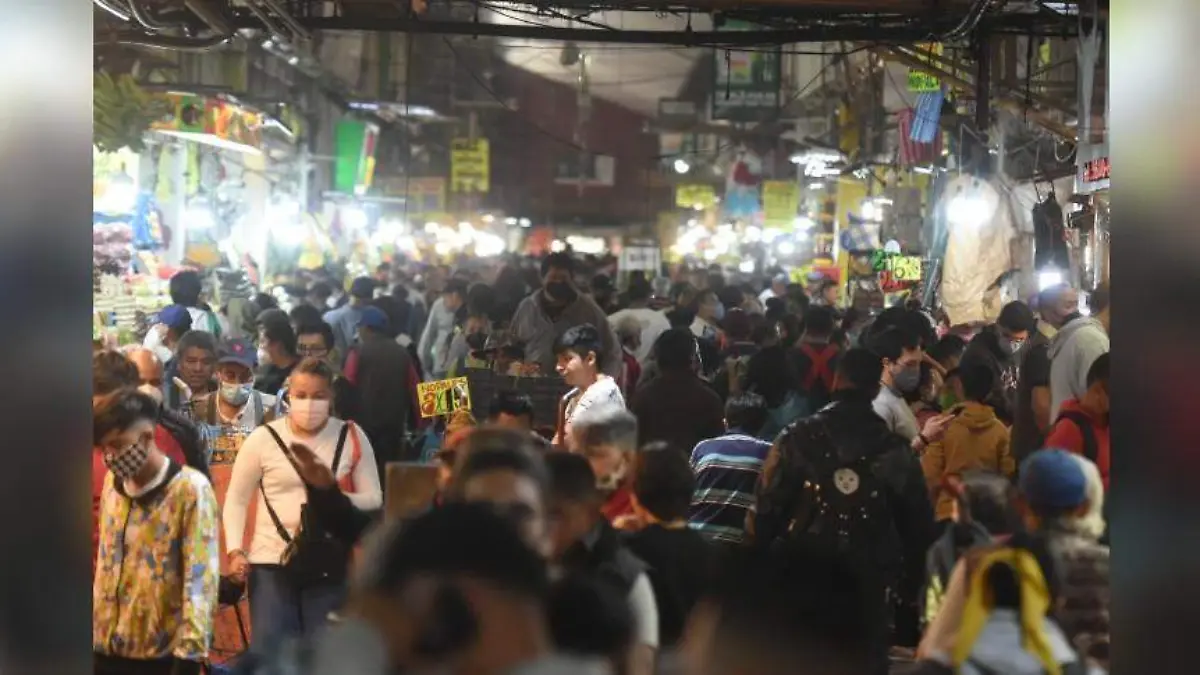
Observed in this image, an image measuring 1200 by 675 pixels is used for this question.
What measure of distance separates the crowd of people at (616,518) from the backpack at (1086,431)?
2 centimetres

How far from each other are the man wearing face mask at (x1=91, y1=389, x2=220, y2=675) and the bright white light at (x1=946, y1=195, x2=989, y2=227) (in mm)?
9940

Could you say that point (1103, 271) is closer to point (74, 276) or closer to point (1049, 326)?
point (1049, 326)

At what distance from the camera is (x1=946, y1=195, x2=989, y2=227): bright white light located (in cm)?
1393

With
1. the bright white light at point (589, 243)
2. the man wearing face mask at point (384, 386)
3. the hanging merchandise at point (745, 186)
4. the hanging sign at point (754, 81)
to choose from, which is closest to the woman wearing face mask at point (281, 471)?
the man wearing face mask at point (384, 386)

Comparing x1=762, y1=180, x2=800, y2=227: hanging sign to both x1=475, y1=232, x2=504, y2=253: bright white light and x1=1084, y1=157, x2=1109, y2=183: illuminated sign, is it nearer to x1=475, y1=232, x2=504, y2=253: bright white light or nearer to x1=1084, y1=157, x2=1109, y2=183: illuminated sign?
x1=1084, y1=157, x2=1109, y2=183: illuminated sign

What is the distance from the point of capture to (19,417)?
413 cm

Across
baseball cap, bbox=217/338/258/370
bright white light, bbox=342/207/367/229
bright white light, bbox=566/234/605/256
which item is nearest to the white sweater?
baseball cap, bbox=217/338/258/370

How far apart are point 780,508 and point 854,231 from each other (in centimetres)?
1605

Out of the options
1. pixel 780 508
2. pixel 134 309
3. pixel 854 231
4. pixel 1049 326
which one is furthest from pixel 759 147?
pixel 780 508

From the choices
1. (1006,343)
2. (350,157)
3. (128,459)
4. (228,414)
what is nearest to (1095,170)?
(1006,343)

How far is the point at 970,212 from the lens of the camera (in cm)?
1397

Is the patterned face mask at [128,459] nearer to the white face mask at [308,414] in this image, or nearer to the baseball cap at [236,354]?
the white face mask at [308,414]

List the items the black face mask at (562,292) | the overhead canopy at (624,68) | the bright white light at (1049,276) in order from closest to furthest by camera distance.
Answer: the black face mask at (562,292) < the bright white light at (1049,276) < the overhead canopy at (624,68)

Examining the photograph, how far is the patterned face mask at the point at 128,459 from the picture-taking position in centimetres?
553
